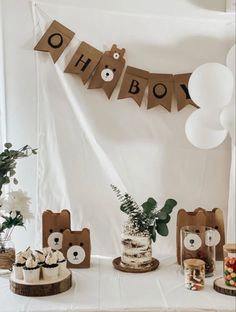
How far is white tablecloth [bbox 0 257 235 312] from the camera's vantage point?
4.52 feet

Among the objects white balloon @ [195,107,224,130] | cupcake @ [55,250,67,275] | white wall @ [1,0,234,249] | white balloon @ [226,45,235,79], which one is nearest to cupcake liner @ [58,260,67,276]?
cupcake @ [55,250,67,275]

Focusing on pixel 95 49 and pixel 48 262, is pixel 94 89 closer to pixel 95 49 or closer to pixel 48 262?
pixel 95 49

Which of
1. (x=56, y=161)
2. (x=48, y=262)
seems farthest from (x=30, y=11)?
(x=48, y=262)

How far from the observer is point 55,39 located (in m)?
1.90

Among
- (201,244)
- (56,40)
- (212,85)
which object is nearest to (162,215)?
(201,244)

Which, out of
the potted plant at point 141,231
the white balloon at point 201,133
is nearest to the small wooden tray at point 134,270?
the potted plant at point 141,231

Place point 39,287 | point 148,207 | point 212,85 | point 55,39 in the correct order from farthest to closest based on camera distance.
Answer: point 55,39 < point 148,207 < point 212,85 < point 39,287

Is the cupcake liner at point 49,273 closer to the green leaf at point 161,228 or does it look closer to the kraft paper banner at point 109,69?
the green leaf at point 161,228

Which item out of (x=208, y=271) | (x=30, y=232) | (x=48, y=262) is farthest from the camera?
(x=30, y=232)

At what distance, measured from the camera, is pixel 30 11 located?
6.30 ft

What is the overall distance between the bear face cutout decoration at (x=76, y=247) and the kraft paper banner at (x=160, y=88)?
64cm

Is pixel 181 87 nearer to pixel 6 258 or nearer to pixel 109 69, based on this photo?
pixel 109 69

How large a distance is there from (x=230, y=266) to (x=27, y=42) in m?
1.24

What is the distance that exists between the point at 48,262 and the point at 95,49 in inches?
36.2
